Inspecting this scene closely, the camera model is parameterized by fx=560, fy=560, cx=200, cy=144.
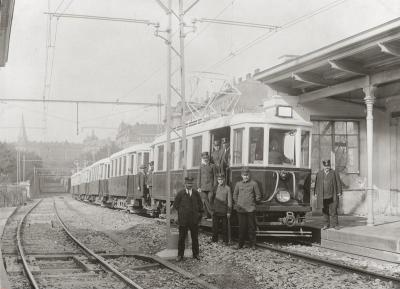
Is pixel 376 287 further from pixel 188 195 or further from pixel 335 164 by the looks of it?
pixel 335 164

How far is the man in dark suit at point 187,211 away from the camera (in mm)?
10156

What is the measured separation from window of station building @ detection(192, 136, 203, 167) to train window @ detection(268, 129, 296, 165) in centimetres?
211

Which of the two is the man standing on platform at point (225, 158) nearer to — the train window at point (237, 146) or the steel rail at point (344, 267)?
the train window at point (237, 146)

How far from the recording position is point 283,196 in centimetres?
1225

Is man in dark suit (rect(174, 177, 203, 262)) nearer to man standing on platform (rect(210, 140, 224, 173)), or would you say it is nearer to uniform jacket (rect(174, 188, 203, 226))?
uniform jacket (rect(174, 188, 203, 226))

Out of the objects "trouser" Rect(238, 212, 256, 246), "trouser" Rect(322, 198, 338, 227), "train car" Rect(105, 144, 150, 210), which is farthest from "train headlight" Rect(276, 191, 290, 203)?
"train car" Rect(105, 144, 150, 210)

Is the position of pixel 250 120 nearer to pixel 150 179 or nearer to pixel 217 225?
pixel 217 225

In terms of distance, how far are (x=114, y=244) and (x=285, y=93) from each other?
269 inches

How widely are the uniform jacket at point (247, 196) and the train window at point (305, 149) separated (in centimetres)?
173

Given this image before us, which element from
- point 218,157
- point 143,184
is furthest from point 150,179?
point 218,157

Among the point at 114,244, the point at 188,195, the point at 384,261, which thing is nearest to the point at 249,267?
the point at 188,195

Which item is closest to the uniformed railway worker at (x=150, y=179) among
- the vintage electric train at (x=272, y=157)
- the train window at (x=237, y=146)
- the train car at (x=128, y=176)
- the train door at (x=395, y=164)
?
the train car at (x=128, y=176)

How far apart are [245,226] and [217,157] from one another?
200 centimetres

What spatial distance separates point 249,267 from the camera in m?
9.36
